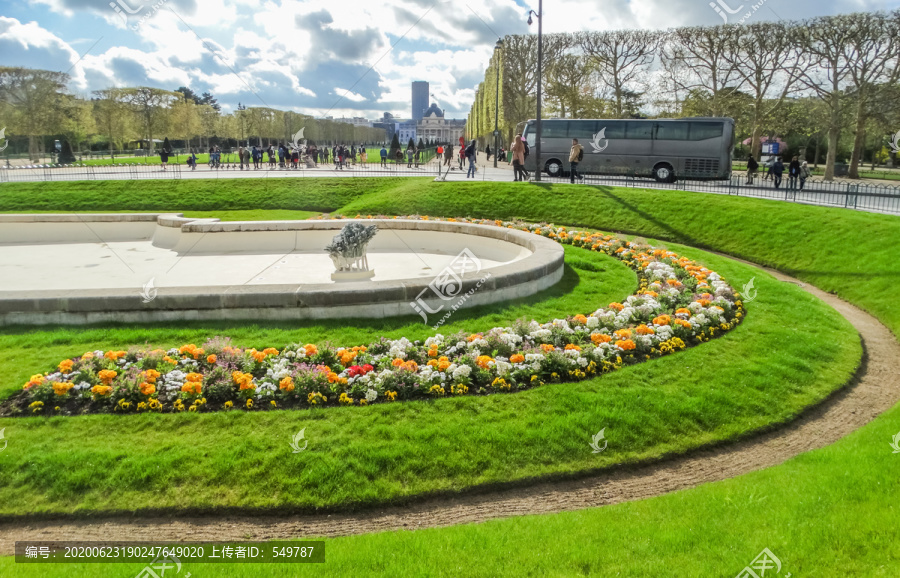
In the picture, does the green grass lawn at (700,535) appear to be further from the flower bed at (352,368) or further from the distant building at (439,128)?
the distant building at (439,128)

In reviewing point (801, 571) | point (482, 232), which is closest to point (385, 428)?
point (801, 571)

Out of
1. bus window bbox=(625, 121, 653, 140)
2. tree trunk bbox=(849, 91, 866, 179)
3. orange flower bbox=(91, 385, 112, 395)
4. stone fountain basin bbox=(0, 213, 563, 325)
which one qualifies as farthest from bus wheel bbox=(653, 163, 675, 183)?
orange flower bbox=(91, 385, 112, 395)

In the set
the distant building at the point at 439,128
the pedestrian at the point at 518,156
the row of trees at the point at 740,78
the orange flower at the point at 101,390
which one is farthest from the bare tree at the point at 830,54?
the distant building at the point at 439,128

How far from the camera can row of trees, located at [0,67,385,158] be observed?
152 ft

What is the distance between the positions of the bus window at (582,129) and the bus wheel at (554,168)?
4.98ft

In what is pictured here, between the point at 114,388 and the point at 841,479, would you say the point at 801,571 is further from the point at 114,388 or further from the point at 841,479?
the point at 114,388

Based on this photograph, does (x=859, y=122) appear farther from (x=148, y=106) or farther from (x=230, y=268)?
(x=148, y=106)

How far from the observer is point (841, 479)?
5.04 m

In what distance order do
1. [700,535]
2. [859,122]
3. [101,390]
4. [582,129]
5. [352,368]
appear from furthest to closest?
1. [859,122]
2. [582,129]
3. [352,368]
4. [101,390]
5. [700,535]

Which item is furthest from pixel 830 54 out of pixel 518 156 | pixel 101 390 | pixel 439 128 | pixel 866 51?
pixel 439 128

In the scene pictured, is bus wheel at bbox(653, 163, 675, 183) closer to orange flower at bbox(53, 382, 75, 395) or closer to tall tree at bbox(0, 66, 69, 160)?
orange flower at bbox(53, 382, 75, 395)

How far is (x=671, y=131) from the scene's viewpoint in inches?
1150

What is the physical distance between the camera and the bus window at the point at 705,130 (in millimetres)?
28422

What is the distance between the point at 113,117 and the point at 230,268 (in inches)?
1912
